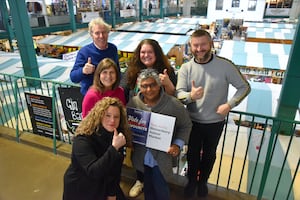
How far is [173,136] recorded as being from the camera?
2.15 m

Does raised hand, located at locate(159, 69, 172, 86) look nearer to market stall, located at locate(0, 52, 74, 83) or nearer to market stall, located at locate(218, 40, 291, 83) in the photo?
market stall, located at locate(0, 52, 74, 83)

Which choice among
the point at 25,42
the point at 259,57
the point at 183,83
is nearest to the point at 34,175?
the point at 183,83

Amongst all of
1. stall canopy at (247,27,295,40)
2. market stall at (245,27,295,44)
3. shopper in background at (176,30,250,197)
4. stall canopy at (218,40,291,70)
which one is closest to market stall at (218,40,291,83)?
stall canopy at (218,40,291,70)

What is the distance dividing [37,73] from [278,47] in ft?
28.7

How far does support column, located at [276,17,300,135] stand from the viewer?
4.44 m

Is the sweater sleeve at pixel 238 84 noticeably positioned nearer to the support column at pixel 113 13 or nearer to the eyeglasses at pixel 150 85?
the eyeglasses at pixel 150 85

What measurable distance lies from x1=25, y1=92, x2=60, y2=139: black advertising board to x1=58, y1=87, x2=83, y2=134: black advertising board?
0.24 metres

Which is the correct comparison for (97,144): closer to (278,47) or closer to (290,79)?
(290,79)

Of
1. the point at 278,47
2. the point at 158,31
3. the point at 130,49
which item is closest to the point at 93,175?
the point at 130,49

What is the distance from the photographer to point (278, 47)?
8.66 metres

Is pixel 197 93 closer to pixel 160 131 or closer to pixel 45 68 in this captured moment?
pixel 160 131

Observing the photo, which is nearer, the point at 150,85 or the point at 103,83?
the point at 150,85

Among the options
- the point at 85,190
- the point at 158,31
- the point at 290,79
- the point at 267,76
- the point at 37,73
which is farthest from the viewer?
the point at 158,31

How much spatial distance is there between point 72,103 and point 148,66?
1.57m
